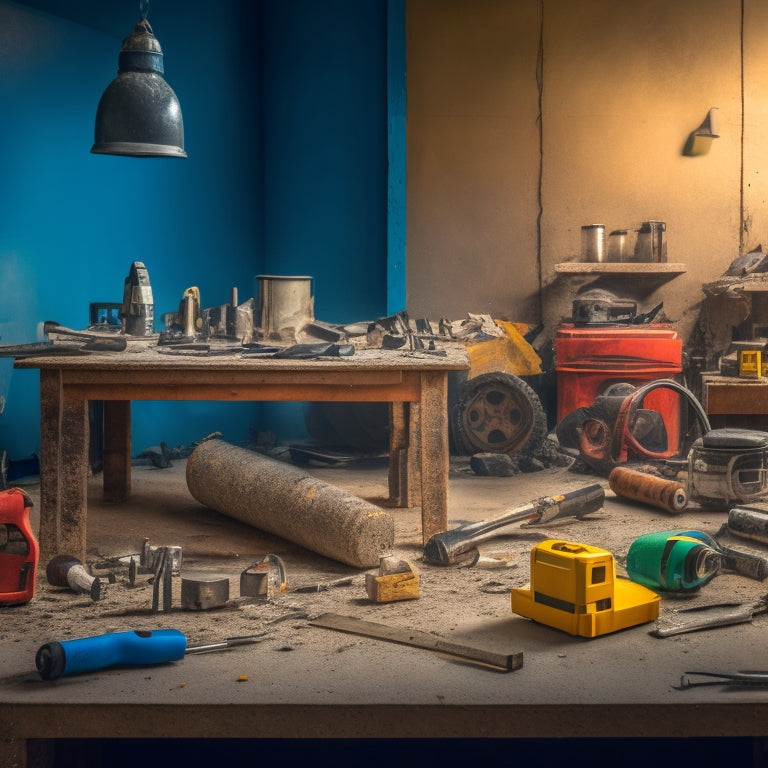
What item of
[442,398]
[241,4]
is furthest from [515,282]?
[442,398]

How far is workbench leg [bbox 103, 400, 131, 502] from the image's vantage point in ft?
15.6

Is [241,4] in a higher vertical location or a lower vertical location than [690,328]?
higher

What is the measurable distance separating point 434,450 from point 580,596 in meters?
1.07

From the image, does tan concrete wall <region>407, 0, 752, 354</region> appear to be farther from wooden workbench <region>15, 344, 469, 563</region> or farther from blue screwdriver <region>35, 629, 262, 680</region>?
blue screwdriver <region>35, 629, 262, 680</region>

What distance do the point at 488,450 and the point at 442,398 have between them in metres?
2.46

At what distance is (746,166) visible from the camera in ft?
23.2

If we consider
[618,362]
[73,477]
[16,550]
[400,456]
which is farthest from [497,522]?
[618,362]

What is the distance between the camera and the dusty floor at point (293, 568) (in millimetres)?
3023

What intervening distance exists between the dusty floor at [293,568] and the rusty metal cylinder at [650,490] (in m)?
0.05

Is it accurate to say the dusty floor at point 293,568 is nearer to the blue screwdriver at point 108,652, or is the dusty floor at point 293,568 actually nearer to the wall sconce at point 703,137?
the blue screwdriver at point 108,652

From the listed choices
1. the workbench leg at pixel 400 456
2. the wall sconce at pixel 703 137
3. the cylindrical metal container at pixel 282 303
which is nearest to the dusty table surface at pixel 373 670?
the workbench leg at pixel 400 456

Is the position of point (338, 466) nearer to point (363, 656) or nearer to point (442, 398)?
point (442, 398)

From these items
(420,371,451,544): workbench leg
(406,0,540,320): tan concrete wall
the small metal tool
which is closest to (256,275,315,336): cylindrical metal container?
(420,371,451,544): workbench leg

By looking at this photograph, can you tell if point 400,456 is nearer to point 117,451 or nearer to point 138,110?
point 117,451
